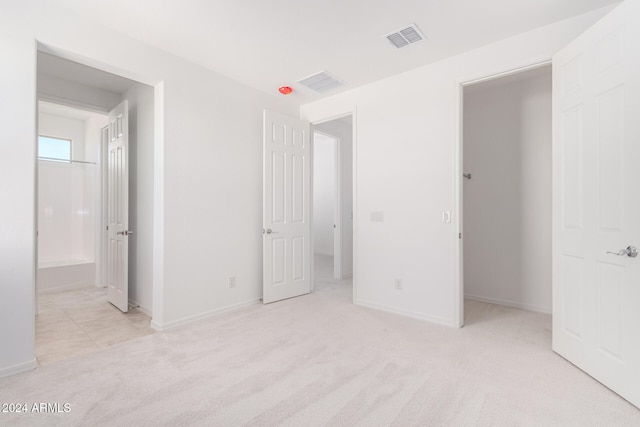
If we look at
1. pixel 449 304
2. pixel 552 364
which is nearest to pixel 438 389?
pixel 552 364

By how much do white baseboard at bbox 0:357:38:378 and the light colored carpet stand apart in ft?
0.23

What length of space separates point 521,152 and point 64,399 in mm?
4639

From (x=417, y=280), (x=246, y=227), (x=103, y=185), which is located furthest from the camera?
(x=103, y=185)

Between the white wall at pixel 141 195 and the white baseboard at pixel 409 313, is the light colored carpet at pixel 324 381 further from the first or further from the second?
the white wall at pixel 141 195

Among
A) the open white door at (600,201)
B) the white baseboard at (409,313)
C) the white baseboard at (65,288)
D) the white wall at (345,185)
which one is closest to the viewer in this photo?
the open white door at (600,201)

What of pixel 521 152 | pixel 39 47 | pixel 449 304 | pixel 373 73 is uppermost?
pixel 373 73

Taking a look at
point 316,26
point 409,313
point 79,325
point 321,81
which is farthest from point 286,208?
point 79,325

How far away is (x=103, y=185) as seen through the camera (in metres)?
4.28

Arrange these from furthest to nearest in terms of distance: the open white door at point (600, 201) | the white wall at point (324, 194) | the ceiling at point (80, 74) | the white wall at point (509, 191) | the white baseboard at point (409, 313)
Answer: the white wall at point (324, 194) → the white wall at point (509, 191) → the ceiling at point (80, 74) → the white baseboard at point (409, 313) → the open white door at point (600, 201)

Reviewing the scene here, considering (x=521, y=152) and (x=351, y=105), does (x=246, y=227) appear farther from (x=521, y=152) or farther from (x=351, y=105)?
(x=521, y=152)

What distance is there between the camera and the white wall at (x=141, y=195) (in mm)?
3424

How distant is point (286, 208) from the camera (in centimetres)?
397

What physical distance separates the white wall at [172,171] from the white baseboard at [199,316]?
2 centimetres

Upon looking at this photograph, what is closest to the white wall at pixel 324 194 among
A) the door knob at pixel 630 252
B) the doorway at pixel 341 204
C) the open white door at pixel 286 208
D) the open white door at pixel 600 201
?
the doorway at pixel 341 204
